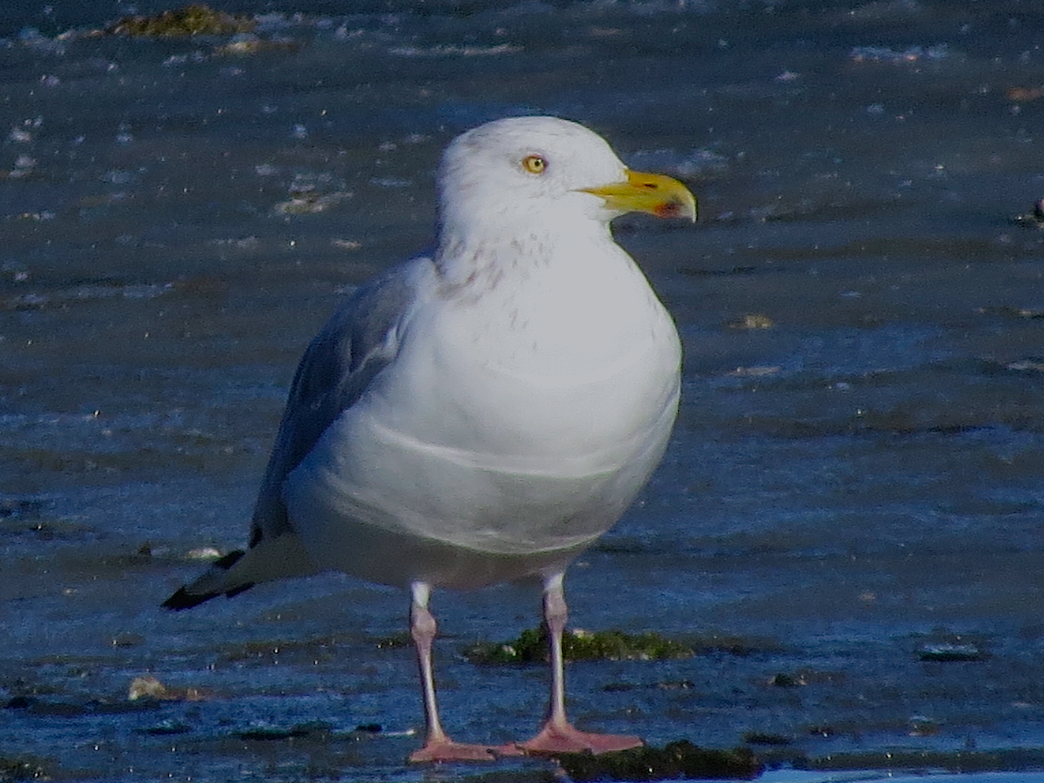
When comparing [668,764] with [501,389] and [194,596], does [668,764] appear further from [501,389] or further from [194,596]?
[194,596]

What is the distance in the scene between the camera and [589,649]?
5586 mm

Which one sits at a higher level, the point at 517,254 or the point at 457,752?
the point at 517,254

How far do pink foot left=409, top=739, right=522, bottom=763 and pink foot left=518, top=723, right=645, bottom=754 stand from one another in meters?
0.05

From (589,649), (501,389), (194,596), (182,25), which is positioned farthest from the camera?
(182,25)

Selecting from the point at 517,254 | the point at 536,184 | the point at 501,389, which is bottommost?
the point at 501,389

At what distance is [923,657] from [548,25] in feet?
28.7

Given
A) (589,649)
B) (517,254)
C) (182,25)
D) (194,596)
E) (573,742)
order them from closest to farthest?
(517,254)
(573,742)
(589,649)
(194,596)
(182,25)

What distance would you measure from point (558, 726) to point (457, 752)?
0.83 ft

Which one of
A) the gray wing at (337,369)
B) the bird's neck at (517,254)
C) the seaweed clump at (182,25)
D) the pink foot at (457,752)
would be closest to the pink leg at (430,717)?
the pink foot at (457,752)

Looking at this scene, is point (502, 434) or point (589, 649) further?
point (589, 649)

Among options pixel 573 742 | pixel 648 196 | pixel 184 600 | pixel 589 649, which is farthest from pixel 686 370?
pixel 573 742

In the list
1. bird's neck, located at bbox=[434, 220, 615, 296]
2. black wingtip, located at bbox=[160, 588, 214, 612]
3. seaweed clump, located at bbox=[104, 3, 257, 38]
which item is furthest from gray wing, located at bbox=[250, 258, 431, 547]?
seaweed clump, located at bbox=[104, 3, 257, 38]

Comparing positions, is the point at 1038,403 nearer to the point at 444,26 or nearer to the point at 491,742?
the point at 491,742

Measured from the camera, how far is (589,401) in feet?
14.7
